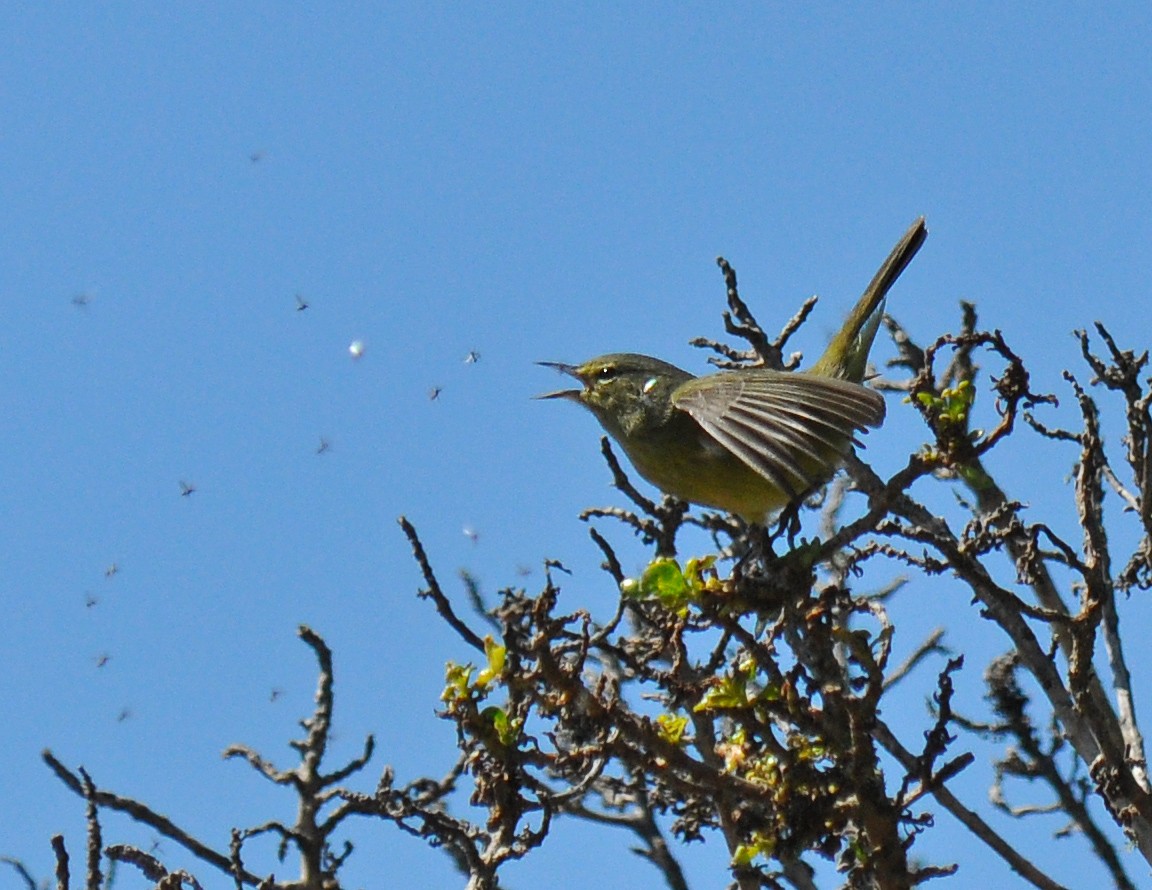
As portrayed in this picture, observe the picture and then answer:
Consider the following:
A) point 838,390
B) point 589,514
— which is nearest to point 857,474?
point 838,390

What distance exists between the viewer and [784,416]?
4398mm

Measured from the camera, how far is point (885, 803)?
3.05m

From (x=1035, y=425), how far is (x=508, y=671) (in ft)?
8.44

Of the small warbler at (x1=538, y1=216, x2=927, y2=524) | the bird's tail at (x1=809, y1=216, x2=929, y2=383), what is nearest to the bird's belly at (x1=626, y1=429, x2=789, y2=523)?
the small warbler at (x1=538, y1=216, x2=927, y2=524)

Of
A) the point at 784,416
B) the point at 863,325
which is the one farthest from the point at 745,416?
the point at 863,325

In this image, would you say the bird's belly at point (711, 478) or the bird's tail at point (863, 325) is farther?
the bird's tail at point (863, 325)

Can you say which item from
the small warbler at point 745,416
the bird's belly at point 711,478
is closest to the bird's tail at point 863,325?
the small warbler at point 745,416

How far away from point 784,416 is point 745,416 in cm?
14

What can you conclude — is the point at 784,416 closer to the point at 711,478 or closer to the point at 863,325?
the point at 711,478

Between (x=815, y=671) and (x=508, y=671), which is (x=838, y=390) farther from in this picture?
(x=508, y=671)

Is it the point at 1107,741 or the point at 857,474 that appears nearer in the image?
the point at 1107,741

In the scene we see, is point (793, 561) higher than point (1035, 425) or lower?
lower

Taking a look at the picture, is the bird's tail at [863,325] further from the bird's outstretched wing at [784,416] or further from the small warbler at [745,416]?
the bird's outstretched wing at [784,416]

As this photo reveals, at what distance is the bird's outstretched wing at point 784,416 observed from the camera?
4023mm
